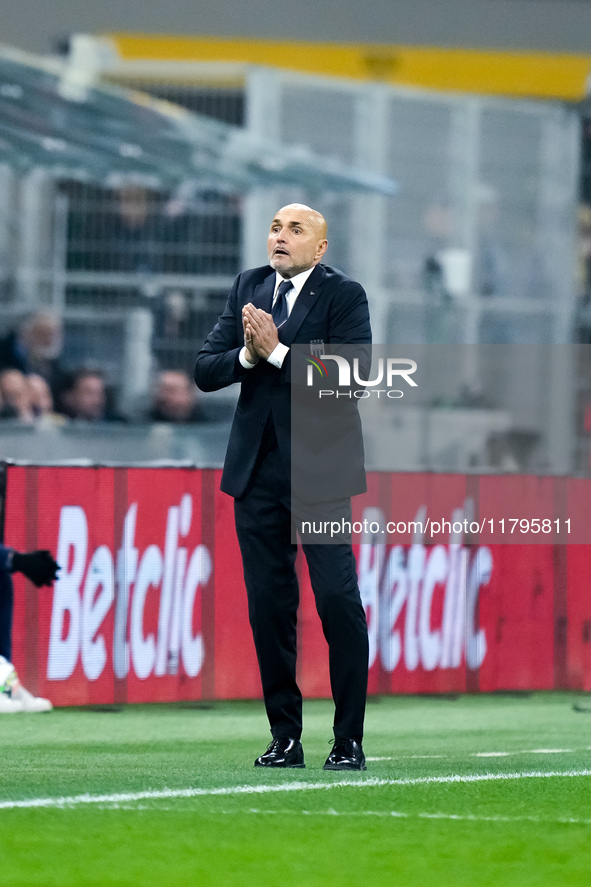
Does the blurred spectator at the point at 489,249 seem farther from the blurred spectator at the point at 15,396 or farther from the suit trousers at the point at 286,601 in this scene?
the suit trousers at the point at 286,601

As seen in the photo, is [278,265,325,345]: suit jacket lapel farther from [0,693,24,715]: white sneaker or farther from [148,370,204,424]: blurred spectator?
[148,370,204,424]: blurred spectator

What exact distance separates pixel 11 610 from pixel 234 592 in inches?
46.2

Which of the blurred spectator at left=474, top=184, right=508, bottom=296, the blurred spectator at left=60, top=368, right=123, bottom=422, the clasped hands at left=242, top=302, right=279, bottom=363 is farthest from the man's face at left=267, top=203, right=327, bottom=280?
the blurred spectator at left=474, top=184, right=508, bottom=296

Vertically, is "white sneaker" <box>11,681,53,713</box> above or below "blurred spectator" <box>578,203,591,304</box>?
below

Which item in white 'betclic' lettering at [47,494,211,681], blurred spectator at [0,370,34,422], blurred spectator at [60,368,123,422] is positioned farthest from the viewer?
blurred spectator at [60,368,123,422]

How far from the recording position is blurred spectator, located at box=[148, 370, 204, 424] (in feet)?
40.0

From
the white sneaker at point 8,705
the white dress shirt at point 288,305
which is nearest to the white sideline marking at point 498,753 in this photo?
the white dress shirt at point 288,305

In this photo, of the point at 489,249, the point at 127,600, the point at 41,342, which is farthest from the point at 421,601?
the point at 489,249

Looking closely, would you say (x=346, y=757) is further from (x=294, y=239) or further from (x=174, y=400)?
(x=174, y=400)

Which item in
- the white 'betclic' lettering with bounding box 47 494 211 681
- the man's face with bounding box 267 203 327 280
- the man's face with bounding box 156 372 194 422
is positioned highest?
the man's face with bounding box 156 372 194 422

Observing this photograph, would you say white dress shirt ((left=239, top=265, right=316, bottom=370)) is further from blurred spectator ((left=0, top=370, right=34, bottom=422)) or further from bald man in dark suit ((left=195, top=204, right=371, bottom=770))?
blurred spectator ((left=0, top=370, right=34, bottom=422))

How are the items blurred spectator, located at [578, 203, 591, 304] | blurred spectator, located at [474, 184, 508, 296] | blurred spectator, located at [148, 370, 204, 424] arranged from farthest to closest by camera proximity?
1. blurred spectator, located at [578, 203, 591, 304]
2. blurred spectator, located at [474, 184, 508, 296]
3. blurred spectator, located at [148, 370, 204, 424]

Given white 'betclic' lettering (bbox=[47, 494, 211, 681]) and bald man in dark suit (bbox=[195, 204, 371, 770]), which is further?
white 'betclic' lettering (bbox=[47, 494, 211, 681])

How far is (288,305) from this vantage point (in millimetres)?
5008
